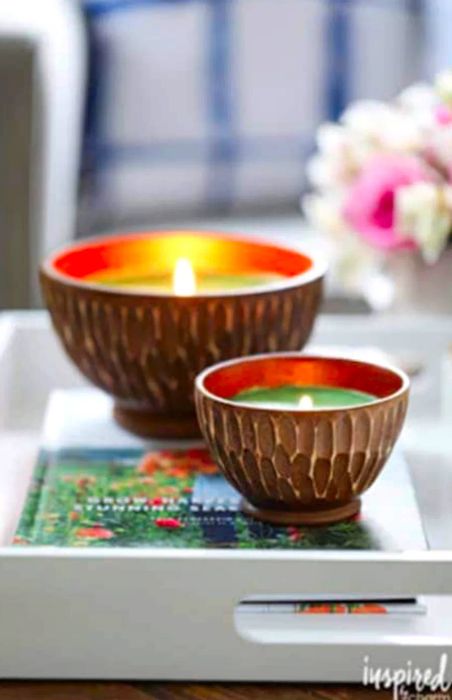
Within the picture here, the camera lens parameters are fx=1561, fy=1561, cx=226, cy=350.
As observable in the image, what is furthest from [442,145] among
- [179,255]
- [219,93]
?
[219,93]

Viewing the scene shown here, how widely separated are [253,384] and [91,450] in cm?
16

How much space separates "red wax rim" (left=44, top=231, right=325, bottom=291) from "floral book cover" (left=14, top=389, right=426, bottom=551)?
0.49ft

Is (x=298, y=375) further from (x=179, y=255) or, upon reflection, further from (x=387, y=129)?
(x=387, y=129)

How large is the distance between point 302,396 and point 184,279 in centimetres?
18

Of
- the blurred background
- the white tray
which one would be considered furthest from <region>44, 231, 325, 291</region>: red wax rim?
the blurred background

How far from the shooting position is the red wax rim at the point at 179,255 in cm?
123

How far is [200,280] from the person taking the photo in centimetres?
123

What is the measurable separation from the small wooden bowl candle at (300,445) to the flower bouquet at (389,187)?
0.42m

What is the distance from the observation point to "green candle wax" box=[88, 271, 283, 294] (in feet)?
3.94

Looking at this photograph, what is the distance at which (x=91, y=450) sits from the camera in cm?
111

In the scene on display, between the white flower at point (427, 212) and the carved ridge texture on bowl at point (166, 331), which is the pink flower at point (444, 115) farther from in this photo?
the carved ridge texture on bowl at point (166, 331)

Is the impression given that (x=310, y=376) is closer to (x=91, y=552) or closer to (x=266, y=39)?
(x=91, y=552)

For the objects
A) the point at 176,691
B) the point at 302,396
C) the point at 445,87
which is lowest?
the point at 176,691

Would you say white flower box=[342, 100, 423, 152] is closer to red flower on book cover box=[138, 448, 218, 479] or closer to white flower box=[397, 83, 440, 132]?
white flower box=[397, 83, 440, 132]
